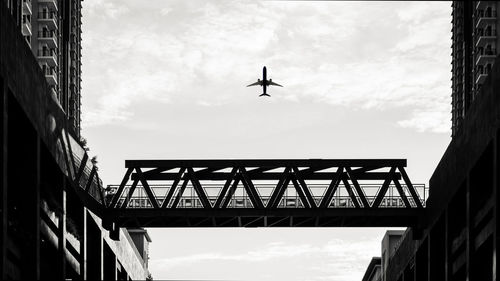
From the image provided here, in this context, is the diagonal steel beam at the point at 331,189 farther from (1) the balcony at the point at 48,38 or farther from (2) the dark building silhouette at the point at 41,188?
(1) the balcony at the point at 48,38

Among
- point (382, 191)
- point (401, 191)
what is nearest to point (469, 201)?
point (382, 191)

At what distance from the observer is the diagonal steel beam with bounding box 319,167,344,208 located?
5841cm

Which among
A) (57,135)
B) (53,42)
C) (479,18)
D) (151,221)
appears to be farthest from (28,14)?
(57,135)

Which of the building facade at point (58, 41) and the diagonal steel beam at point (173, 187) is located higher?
the building facade at point (58, 41)

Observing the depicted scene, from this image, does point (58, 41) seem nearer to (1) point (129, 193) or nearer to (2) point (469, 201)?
(1) point (129, 193)

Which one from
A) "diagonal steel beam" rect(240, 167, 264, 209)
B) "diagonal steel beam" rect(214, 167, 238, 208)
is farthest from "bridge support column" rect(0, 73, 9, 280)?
"diagonal steel beam" rect(240, 167, 264, 209)

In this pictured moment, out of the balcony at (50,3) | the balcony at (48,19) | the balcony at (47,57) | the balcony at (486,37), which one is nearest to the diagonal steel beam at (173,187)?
the balcony at (47,57)

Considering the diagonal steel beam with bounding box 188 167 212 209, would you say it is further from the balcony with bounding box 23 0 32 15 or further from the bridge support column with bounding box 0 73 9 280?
the balcony with bounding box 23 0 32 15

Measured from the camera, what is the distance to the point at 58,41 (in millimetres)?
139250

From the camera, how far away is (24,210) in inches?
1754

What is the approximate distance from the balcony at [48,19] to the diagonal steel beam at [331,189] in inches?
3076

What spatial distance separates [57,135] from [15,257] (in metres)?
8.91

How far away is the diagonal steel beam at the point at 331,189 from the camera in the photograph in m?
58.4

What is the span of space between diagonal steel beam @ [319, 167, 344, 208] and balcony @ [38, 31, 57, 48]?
78.3 m
